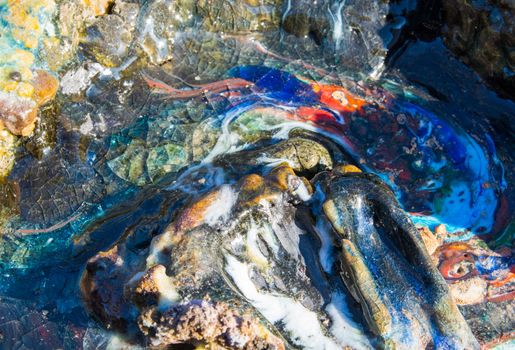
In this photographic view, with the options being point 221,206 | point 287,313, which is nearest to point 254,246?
point 221,206

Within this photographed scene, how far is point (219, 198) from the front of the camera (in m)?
2.54

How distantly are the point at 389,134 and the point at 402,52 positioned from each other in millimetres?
686

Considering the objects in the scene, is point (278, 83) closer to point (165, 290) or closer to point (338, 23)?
point (338, 23)

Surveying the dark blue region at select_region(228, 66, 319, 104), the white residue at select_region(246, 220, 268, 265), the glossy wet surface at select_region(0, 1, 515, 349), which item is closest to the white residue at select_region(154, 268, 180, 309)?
the glossy wet surface at select_region(0, 1, 515, 349)

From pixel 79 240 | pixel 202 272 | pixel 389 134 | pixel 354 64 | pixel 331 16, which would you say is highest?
pixel 331 16

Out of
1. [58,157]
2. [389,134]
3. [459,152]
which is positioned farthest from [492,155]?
[58,157]

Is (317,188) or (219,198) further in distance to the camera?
(317,188)

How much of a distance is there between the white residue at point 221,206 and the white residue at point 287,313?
192 millimetres

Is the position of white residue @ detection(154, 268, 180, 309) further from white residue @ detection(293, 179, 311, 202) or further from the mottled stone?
the mottled stone

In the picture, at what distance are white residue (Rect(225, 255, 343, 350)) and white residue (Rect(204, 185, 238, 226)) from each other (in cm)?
19

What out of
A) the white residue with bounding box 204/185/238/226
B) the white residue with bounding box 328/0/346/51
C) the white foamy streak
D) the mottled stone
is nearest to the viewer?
the white residue with bounding box 204/185/238/226

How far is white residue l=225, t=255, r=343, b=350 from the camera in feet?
7.59

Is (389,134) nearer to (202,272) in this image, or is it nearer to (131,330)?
(202,272)

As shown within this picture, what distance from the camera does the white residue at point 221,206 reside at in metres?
2.46
